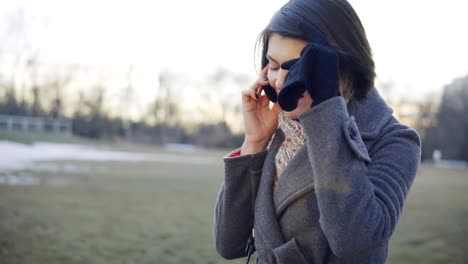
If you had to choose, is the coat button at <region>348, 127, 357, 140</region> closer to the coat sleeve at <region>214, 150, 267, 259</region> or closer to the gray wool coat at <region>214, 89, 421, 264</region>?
the gray wool coat at <region>214, 89, 421, 264</region>

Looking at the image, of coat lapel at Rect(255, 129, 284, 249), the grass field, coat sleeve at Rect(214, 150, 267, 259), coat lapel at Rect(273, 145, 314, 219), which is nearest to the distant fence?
the grass field

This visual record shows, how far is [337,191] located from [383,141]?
28cm

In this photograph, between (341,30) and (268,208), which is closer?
(341,30)

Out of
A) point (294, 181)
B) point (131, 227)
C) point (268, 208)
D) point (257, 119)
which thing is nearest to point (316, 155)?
point (294, 181)

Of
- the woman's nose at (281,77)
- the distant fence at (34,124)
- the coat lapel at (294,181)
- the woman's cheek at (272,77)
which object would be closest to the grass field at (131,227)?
the coat lapel at (294,181)

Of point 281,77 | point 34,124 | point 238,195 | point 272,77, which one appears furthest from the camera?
point 34,124

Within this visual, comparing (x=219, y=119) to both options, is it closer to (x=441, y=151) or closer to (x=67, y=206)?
(x=441, y=151)

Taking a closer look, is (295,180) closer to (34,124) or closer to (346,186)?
(346,186)

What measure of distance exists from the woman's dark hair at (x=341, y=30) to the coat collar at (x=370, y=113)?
5cm

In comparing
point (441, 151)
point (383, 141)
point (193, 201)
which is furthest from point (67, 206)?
point (441, 151)

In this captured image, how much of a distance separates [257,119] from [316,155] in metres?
0.42

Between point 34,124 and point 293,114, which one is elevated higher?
point 293,114

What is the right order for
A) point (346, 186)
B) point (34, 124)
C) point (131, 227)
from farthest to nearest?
point (34, 124) → point (131, 227) → point (346, 186)

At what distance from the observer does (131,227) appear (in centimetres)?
743
